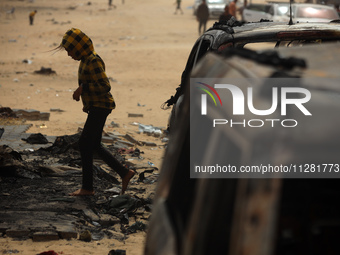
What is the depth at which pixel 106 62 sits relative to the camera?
23.1m

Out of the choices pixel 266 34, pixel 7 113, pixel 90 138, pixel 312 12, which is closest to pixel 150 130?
pixel 7 113

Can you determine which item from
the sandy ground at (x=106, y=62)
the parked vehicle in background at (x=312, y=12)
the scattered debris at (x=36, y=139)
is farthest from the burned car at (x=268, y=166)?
the parked vehicle in background at (x=312, y=12)

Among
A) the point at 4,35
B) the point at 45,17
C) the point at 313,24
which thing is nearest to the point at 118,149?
the point at 313,24

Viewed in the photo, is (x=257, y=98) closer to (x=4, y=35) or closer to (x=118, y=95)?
(x=118, y=95)

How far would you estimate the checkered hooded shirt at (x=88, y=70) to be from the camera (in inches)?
266

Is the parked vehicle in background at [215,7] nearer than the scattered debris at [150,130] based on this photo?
No

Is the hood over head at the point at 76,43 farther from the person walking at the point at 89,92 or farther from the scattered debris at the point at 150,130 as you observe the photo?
the scattered debris at the point at 150,130

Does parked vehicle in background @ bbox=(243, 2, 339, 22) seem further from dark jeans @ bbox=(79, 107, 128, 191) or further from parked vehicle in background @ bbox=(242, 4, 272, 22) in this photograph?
dark jeans @ bbox=(79, 107, 128, 191)

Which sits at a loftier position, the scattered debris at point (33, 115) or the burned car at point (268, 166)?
the burned car at point (268, 166)

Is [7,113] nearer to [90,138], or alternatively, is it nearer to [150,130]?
[150,130]

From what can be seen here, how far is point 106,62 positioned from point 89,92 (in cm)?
1646

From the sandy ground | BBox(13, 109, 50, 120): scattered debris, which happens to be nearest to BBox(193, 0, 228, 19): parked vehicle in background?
the sandy ground

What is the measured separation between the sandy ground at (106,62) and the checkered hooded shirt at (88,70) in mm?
1525

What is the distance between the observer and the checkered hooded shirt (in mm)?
6754
